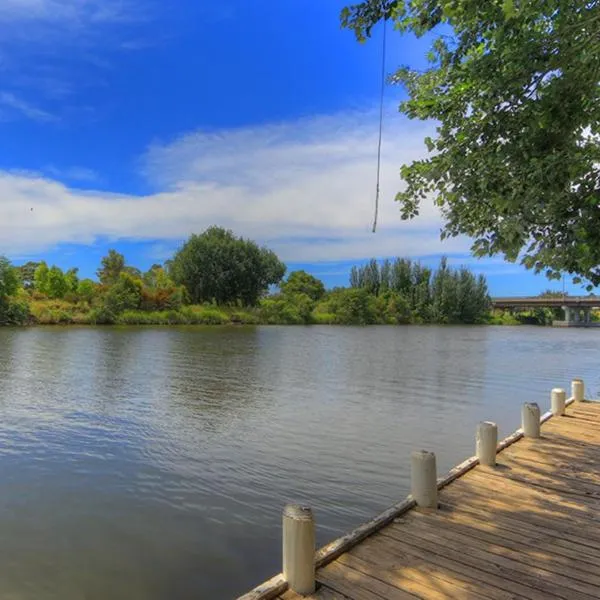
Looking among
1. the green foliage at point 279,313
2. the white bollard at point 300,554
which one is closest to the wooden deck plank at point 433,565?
the white bollard at point 300,554

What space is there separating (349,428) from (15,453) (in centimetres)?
693

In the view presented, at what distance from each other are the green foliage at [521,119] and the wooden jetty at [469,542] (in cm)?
259

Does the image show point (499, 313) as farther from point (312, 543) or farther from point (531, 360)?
point (312, 543)

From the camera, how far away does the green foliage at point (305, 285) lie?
267 feet

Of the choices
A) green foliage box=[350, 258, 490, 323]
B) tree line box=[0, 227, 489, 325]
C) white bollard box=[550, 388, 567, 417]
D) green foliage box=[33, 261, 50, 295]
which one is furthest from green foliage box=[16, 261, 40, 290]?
white bollard box=[550, 388, 567, 417]

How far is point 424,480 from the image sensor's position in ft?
17.5

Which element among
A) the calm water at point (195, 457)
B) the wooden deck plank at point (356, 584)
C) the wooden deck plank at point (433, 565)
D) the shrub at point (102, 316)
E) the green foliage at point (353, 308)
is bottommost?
the calm water at point (195, 457)

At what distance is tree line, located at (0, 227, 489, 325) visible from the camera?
5397cm

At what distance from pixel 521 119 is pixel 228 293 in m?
63.1

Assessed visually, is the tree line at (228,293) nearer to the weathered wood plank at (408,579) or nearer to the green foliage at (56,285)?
the green foliage at (56,285)

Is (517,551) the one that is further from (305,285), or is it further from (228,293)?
(305,285)

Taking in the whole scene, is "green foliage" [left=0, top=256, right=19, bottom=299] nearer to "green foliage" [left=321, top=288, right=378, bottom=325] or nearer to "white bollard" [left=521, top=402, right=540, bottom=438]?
"green foliage" [left=321, top=288, right=378, bottom=325]

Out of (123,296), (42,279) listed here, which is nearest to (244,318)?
(123,296)

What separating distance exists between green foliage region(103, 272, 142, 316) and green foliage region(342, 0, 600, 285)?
5311cm
